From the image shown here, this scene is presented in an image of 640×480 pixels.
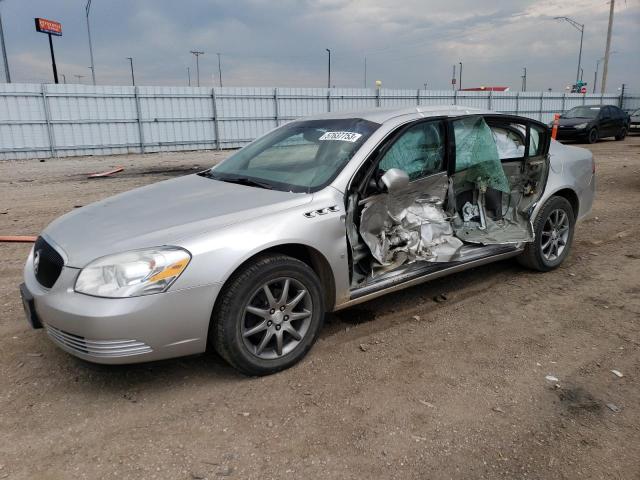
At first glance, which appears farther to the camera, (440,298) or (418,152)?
(440,298)

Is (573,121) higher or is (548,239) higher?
(573,121)

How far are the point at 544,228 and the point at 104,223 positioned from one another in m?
3.84

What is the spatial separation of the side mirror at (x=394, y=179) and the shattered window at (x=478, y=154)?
36.6 inches

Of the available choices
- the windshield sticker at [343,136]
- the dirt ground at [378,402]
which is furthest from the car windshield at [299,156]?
the dirt ground at [378,402]

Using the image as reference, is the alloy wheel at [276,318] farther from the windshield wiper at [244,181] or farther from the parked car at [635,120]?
the parked car at [635,120]

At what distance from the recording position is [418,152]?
3.95 metres

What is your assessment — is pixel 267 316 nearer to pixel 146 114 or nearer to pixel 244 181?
pixel 244 181

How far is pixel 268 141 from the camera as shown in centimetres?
434

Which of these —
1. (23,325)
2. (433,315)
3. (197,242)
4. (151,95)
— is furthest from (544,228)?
(151,95)

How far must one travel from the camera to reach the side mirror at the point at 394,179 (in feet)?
11.1

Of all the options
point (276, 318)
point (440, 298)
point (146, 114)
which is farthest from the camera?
point (146, 114)

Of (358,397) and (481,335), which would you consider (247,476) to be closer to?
(358,397)

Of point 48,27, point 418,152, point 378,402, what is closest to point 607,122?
point 418,152

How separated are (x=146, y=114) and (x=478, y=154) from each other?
1782cm
